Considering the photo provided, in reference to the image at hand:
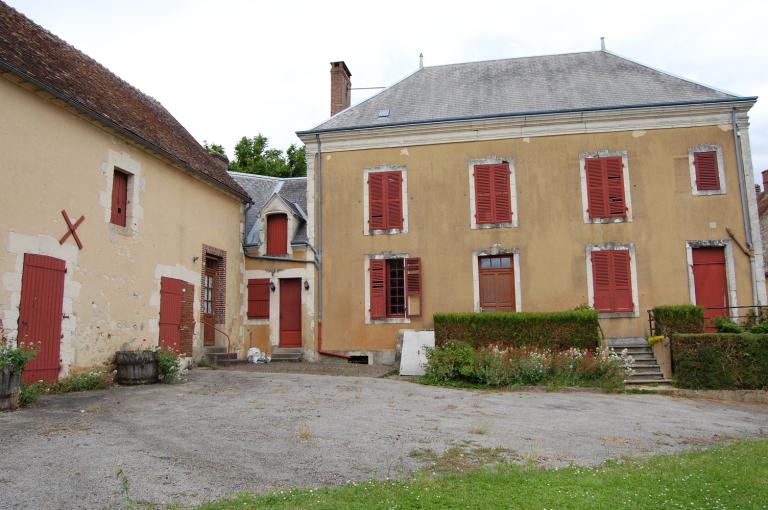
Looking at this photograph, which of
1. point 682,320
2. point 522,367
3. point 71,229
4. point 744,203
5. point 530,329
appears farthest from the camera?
point 744,203

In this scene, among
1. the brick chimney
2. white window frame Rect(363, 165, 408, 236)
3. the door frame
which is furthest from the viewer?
the brick chimney

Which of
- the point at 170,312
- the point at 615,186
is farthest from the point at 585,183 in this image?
the point at 170,312

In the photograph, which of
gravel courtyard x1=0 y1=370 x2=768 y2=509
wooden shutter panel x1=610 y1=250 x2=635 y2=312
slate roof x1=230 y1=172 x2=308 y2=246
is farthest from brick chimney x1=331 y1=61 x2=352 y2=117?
gravel courtyard x1=0 y1=370 x2=768 y2=509

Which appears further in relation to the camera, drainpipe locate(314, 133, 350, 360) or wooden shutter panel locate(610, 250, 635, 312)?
drainpipe locate(314, 133, 350, 360)

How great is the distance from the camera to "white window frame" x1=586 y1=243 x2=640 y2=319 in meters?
13.9

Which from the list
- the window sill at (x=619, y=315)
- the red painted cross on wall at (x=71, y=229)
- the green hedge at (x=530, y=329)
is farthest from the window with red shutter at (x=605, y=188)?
the red painted cross on wall at (x=71, y=229)

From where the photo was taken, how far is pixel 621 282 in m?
14.0

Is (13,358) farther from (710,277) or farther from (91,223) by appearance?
(710,277)

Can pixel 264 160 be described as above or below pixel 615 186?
above

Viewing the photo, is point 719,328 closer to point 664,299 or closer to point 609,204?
point 664,299

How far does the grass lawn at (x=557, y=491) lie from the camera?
152 inches

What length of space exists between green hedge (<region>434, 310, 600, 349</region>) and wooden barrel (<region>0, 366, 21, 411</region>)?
294 inches

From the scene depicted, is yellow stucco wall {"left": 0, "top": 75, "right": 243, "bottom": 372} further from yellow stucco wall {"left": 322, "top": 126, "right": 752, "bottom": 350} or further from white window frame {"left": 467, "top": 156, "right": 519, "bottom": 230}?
white window frame {"left": 467, "top": 156, "right": 519, "bottom": 230}

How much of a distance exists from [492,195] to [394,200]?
2.50m
